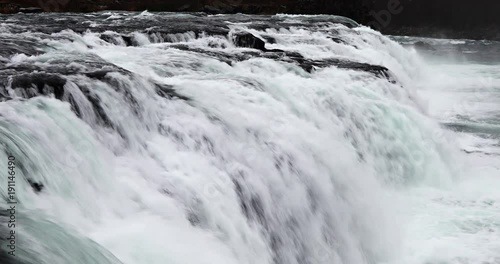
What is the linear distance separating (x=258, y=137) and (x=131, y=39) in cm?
1016

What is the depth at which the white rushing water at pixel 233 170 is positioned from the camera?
256 inches

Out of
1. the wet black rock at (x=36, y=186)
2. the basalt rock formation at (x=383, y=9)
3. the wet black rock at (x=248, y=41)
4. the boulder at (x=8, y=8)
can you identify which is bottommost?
the basalt rock formation at (x=383, y=9)

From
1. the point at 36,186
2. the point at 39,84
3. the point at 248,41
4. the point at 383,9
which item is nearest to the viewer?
the point at 36,186

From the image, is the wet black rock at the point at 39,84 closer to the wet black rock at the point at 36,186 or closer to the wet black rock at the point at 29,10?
the wet black rock at the point at 36,186

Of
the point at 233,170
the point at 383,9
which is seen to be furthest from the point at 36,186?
the point at 383,9

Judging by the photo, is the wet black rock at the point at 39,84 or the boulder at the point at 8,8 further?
the boulder at the point at 8,8

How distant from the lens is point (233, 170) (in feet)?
28.0

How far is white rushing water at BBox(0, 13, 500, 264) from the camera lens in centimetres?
651

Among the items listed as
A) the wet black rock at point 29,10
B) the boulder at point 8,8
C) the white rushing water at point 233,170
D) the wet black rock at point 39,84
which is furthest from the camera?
the boulder at point 8,8

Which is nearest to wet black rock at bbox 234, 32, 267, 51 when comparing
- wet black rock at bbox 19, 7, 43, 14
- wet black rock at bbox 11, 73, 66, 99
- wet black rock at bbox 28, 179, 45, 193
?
wet black rock at bbox 11, 73, 66, 99

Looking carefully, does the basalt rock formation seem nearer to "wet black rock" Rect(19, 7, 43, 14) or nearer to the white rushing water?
"wet black rock" Rect(19, 7, 43, 14)

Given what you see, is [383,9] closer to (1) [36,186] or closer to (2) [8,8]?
(2) [8,8]

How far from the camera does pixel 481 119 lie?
21922 mm

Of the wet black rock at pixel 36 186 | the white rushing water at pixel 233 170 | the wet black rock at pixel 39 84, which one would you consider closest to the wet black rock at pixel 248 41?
the white rushing water at pixel 233 170
